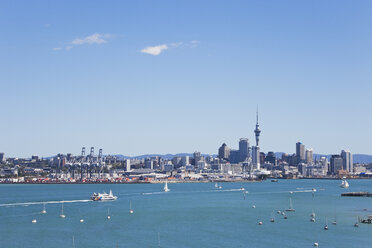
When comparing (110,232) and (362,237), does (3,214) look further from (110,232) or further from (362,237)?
(362,237)

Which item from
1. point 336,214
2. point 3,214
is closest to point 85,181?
point 3,214

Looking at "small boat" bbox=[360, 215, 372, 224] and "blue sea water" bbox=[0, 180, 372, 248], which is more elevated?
"small boat" bbox=[360, 215, 372, 224]

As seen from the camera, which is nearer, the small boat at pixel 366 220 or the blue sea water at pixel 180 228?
the blue sea water at pixel 180 228

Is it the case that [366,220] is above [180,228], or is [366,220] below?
above

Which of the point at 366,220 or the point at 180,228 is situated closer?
the point at 180,228

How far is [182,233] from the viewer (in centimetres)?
4972

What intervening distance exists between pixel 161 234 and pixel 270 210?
25610mm

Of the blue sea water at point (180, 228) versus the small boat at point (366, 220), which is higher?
the small boat at point (366, 220)

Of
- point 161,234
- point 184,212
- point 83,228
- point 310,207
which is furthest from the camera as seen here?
point 310,207

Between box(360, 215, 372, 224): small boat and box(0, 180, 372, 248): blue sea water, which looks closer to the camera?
box(0, 180, 372, 248): blue sea water

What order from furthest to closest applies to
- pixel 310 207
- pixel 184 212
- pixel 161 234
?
pixel 310 207 < pixel 184 212 < pixel 161 234

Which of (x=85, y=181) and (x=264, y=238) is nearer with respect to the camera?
(x=264, y=238)

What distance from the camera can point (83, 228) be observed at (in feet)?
172

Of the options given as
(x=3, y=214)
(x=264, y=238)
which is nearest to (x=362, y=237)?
(x=264, y=238)
